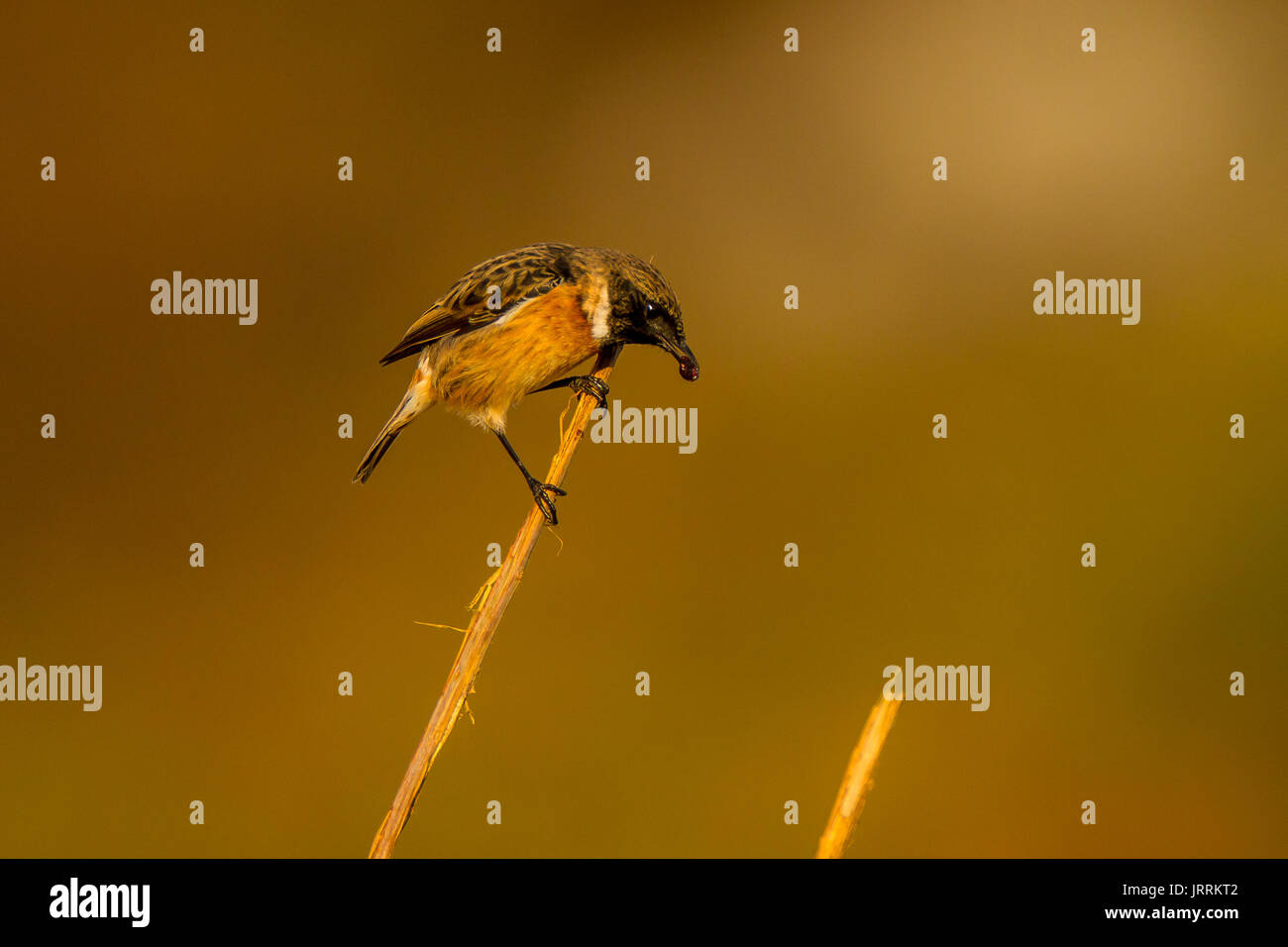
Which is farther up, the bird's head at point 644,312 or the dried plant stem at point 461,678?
the bird's head at point 644,312

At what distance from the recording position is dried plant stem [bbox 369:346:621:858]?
87.3 inches

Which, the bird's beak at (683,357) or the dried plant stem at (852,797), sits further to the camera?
the bird's beak at (683,357)

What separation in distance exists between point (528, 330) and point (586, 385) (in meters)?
0.30

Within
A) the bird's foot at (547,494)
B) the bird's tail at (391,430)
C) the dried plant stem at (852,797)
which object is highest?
the bird's tail at (391,430)

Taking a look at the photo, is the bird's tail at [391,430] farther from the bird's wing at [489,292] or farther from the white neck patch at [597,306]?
the white neck patch at [597,306]

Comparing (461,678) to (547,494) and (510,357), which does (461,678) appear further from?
(510,357)

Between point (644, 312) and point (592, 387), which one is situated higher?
point (644, 312)

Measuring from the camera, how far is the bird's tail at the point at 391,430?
12.2ft

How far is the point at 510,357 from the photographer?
375cm

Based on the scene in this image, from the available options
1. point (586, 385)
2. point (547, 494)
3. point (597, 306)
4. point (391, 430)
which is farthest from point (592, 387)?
point (391, 430)

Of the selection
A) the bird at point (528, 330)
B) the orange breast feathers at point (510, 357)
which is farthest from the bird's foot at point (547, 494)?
the orange breast feathers at point (510, 357)

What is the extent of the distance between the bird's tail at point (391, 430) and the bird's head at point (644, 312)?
0.92 m

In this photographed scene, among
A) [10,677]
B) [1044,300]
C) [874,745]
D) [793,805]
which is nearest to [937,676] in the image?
[793,805]

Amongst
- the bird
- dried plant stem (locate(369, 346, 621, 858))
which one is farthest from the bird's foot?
dried plant stem (locate(369, 346, 621, 858))
